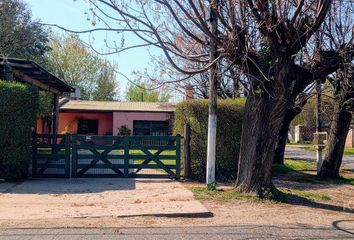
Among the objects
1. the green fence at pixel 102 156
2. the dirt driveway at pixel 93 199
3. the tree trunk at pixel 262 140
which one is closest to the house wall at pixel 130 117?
the green fence at pixel 102 156

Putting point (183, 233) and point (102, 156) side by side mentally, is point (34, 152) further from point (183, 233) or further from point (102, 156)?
point (183, 233)

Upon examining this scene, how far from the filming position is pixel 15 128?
12.4 meters

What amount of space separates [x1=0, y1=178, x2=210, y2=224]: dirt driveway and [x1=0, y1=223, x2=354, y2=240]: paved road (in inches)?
38.6

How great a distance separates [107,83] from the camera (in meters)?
48.0

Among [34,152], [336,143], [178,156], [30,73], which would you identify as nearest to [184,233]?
[178,156]

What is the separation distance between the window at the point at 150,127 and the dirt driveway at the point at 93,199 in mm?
19678

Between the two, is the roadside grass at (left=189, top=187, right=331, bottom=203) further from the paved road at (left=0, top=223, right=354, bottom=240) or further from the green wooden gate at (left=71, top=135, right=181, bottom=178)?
the paved road at (left=0, top=223, right=354, bottom=240)

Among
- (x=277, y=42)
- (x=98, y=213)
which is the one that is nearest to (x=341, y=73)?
(x=277, y=42)

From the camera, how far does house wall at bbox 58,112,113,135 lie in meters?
34.0

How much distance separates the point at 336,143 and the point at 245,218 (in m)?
9.37

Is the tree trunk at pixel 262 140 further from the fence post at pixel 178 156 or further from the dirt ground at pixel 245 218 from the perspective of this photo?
the fence post at pixel 178 156

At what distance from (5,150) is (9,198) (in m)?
2.74

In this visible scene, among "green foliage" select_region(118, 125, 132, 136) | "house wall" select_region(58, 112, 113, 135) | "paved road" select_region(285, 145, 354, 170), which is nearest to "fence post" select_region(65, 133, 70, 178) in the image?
"paved road" select_region(285, 145, 354, 170)

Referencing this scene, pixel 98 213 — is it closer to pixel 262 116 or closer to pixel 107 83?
pixel 262 116
